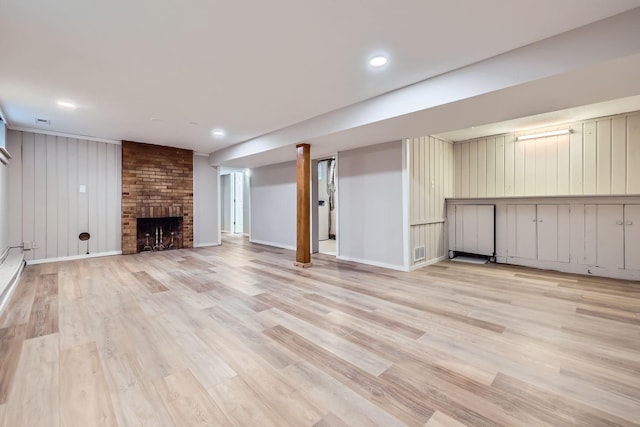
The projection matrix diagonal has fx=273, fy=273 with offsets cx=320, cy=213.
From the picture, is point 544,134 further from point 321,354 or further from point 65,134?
point 65,134

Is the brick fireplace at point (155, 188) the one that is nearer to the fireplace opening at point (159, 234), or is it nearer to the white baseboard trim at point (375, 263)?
the fireplace opening at point (159, 234)

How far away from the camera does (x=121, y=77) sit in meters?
2.98

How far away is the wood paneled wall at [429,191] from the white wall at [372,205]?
230 mm

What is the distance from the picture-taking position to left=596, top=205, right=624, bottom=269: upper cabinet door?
158 inches

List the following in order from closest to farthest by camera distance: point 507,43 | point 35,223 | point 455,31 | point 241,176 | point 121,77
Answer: point 455,31
point 507,43
point 121,77
point 35,223
point 241,176

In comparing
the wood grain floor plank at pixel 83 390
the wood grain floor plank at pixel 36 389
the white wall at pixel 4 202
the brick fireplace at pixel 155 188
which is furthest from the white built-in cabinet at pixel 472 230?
the white wall at pixel 4 202

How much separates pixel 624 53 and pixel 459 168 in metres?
3.93

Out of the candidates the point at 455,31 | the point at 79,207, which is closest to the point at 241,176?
the point at 79,207

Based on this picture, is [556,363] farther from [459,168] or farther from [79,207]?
[79,207]

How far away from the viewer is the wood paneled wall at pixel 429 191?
470cm

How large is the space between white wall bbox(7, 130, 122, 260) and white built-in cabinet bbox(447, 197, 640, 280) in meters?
7.61

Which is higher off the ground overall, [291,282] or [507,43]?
[507,43]

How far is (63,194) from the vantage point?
547 cm

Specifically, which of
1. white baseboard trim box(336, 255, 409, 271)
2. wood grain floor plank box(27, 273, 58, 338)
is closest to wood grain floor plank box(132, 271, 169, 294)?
wood grain floor plank box(27, 273, 58, 338)
